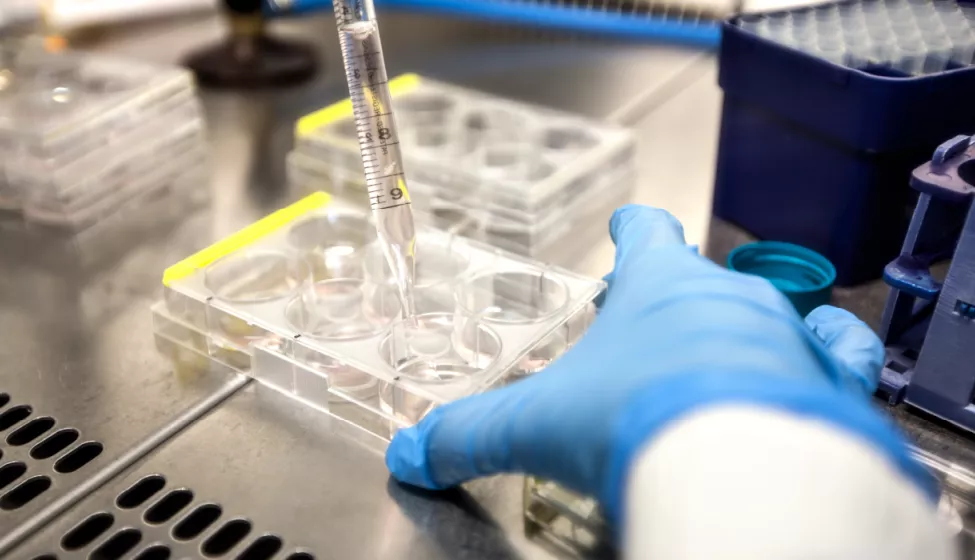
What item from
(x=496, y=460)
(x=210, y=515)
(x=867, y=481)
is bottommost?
(x=210, y=515)

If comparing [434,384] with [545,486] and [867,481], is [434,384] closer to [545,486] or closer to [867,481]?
[545,486]

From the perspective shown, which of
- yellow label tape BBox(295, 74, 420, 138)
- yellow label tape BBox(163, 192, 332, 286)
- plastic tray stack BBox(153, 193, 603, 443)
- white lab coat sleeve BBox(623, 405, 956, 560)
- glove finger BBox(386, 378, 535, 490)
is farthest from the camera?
yellow label tape BBox(295, 74, 420, 138)

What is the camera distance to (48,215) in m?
1.12

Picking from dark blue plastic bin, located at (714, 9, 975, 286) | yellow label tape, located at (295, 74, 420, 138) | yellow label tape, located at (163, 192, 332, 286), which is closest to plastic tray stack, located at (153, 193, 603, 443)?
yellow label tape, located at (163, 192, 332, 286)

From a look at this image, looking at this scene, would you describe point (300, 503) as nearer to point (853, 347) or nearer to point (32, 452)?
point (32, 452)

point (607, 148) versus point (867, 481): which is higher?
point (867, 481)

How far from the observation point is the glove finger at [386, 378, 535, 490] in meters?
0.57

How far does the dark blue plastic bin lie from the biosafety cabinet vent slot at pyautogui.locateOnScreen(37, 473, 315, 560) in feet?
2.23

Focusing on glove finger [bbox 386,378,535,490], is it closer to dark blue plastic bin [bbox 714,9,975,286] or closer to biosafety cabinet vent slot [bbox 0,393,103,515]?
biosafety cabinet vent slot [bbox 0,393,103,515]

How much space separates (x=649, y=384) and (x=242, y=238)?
26.1 inches

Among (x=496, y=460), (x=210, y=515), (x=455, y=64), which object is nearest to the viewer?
(x=496, y=460)

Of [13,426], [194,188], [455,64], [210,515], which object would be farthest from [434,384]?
[455,64]

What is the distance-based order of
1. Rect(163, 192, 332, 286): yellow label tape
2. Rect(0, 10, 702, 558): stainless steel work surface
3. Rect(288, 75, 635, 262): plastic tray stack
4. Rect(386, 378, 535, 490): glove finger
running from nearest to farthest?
Rect(386, 378, 535, 490): glove finger → Rect(0, 10, 702, 558): stainless steel work surface → Rect(163, 192, 332, 286): yellow label tape → Rect(288, 75, 635, 262): plastic tray stack

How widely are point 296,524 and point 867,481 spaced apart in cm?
46
